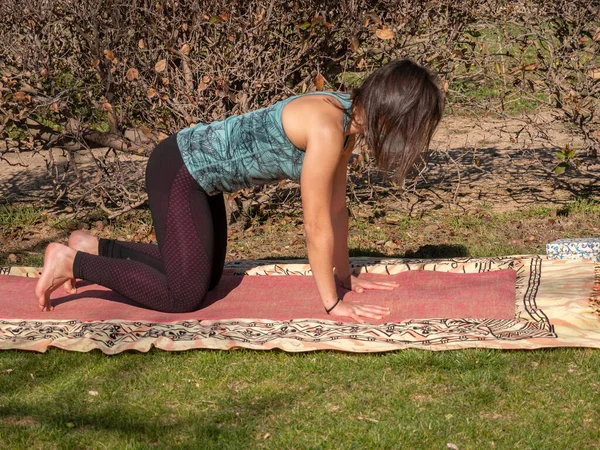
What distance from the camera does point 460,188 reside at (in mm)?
7262

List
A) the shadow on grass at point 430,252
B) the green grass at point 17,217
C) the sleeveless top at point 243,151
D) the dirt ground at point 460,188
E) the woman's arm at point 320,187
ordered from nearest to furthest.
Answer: the woman's arm at point 320,187, the sleeveless top at point 243,151, the shadow on grass at point 430,252, the dirt ground at point 460,188, the green grass at point 17,217

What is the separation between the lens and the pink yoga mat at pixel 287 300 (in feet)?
14.1

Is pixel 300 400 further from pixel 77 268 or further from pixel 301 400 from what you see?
pixel 77 268

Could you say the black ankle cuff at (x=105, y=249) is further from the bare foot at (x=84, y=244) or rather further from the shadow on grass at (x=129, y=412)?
the shadow on grass at (x=129, y=412)

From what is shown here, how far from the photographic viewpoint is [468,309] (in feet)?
14.0

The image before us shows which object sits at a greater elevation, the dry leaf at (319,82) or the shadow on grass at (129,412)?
the dry leaf at (319,82)

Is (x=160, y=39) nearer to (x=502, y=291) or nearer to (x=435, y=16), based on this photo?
(x=435, y=16)

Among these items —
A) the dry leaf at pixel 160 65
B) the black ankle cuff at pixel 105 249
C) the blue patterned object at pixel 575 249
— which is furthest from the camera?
the dry leaf at pixel 160 65

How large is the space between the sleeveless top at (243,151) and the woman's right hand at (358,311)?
65cm

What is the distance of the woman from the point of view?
12.3ft

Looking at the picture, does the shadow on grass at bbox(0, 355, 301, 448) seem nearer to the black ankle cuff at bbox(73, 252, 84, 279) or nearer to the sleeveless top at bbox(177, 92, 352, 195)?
the black ankle cuff at bbox(73, 252, 84, 279)

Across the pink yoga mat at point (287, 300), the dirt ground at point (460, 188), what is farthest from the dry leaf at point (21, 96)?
the pink yoga mat at point (287, 300)

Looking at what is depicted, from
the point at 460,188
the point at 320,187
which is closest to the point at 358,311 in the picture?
the point at 320,187

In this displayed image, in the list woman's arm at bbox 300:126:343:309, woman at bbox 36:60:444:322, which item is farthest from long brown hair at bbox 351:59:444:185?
woman's arm at bbox 300:126:343:309
